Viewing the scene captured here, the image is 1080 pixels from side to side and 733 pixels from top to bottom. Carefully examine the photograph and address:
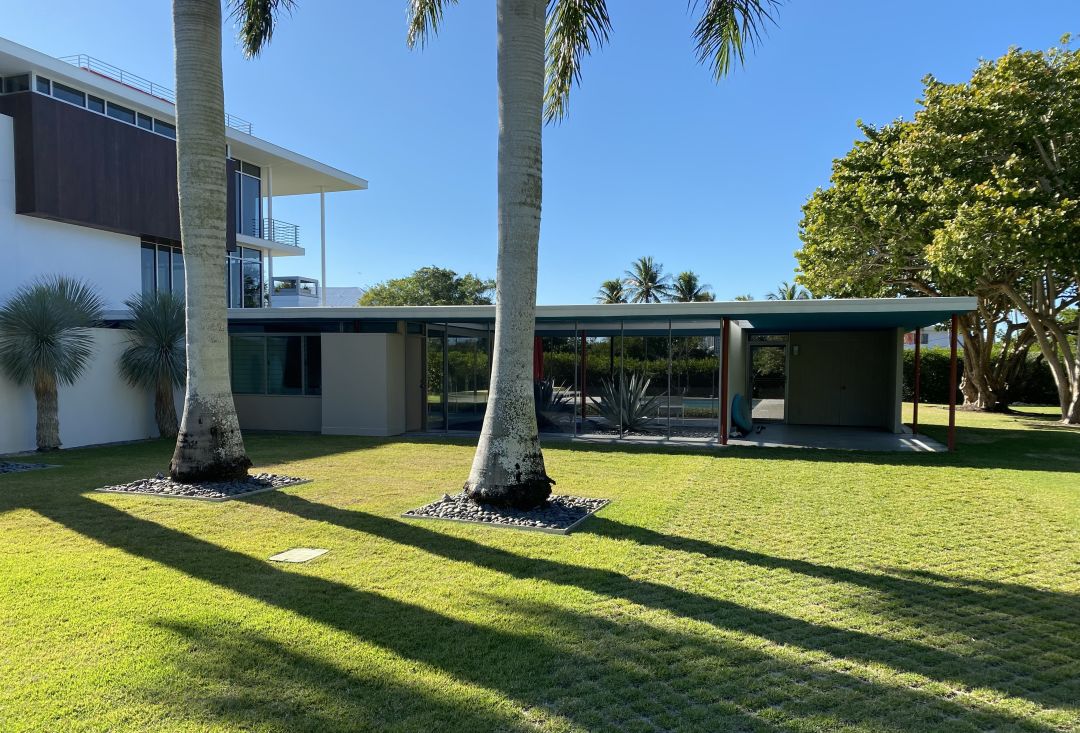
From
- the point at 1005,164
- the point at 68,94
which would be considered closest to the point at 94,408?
the point at 68,94

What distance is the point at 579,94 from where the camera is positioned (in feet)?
32.1

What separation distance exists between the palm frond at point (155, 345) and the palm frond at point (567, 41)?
8.78 meters

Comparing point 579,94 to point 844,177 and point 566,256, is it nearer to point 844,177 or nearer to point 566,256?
point 844,177

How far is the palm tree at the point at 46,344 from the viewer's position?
1191 centimetres

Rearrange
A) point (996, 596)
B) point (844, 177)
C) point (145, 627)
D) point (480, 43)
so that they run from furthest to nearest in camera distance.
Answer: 1. point (844, 177)
2. point (480, 43)
3. point (996, 596)
4. point (145, 627)

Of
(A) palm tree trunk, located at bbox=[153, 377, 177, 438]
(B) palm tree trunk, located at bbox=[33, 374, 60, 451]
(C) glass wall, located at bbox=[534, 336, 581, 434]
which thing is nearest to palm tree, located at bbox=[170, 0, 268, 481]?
(B) palm tree trunk, located at bbox=[33, 374, 60, 451]

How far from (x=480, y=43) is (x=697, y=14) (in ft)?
13.4

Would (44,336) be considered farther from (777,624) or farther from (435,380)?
(777,624)

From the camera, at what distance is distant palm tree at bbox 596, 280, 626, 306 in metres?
53.8

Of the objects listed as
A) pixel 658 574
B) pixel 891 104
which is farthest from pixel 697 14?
pixel 891 104

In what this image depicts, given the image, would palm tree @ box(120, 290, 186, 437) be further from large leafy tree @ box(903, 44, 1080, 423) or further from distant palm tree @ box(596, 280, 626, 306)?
distant palm tree @ box(596, 280, 626, 306)

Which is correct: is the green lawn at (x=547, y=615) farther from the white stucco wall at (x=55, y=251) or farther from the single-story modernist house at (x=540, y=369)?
the white stucco wall at (x=55, y=251)

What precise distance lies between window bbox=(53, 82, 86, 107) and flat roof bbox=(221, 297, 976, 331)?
8158mm

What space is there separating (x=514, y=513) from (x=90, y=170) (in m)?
15.7
